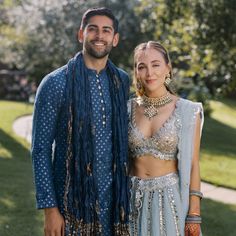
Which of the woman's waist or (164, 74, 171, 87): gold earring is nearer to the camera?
the woman's waist

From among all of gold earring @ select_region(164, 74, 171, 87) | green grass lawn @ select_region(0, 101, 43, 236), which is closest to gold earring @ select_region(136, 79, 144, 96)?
gold earring @ select_region(164, 74, 171, 87)

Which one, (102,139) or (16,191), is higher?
(102,139)

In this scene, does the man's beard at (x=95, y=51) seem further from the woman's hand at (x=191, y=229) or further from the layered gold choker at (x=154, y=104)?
the woman's hand at (x=191, y=229)

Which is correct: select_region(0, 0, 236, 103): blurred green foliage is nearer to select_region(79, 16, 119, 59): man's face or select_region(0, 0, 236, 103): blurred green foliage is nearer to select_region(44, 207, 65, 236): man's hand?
select_region(79, 16, 119, 59): man's face

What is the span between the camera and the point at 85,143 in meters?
3.11

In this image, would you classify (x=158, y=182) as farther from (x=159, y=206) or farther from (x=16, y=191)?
(x=16, y=191)

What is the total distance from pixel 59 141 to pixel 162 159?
2.10 ft

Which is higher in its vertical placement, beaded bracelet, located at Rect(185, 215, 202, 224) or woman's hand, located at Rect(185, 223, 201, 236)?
beaded bracelet, located at Rect(185, 215, 202, 224)

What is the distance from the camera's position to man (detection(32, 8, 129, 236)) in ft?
10.1

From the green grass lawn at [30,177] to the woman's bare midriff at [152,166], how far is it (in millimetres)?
2804

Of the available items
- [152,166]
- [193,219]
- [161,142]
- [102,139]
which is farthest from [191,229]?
[102,139]

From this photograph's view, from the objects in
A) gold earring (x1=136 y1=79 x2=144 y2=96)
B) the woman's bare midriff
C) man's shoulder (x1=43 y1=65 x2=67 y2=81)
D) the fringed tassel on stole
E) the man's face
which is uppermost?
the man's face

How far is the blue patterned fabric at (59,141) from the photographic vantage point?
3064 millimetres

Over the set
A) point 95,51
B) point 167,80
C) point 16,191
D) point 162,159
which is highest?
point 95,51
